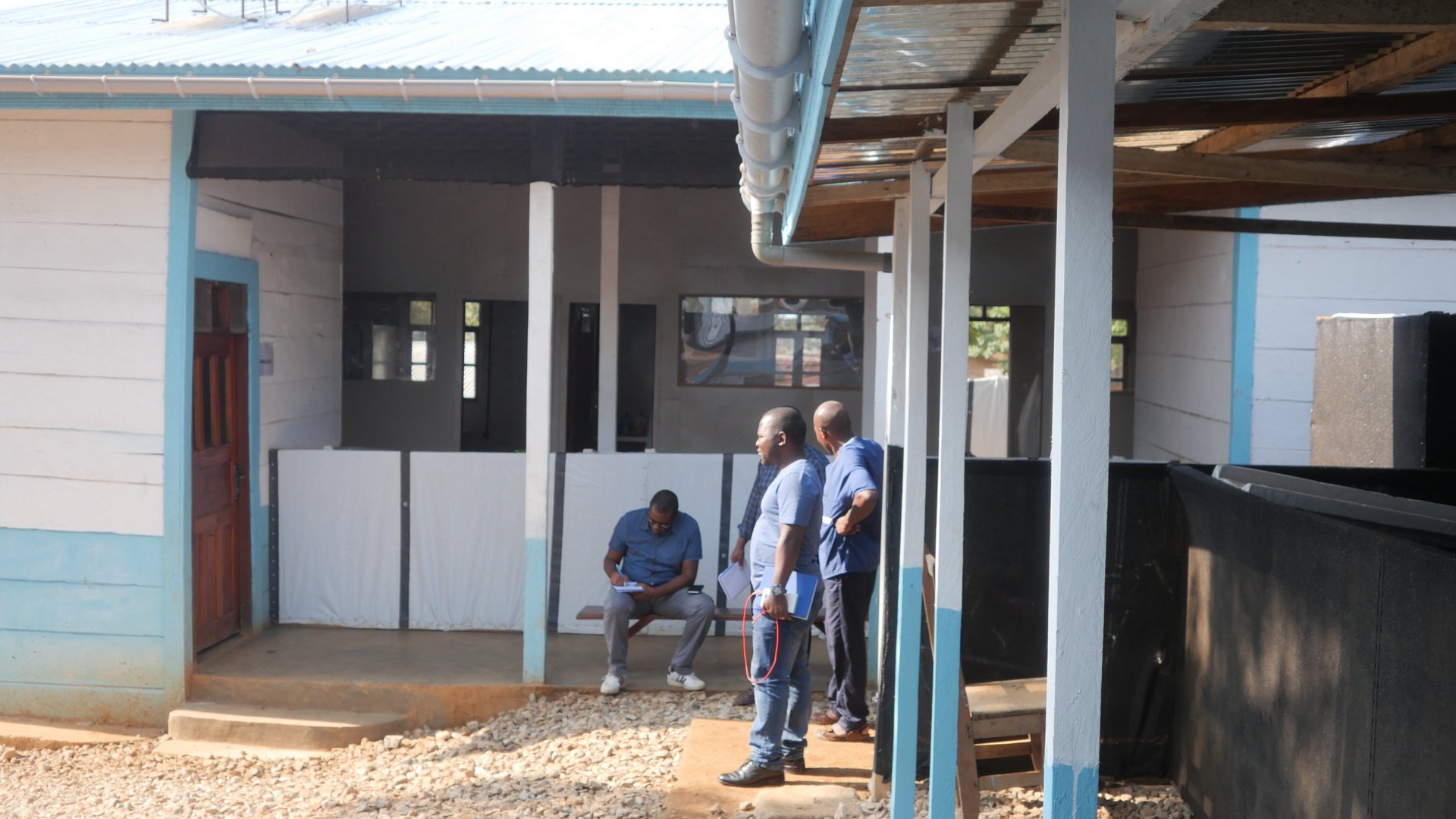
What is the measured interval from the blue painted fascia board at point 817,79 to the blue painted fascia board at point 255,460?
5468 millimetres

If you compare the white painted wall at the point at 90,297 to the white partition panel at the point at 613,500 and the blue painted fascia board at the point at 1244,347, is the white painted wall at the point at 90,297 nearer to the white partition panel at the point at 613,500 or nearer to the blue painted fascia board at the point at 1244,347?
the white partition panel at the point at 613,500

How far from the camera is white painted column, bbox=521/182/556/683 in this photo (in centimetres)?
690

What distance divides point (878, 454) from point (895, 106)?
279 cm

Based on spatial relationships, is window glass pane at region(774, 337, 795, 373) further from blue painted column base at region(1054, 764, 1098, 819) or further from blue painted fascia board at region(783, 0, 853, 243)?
blue painted column base at region(1054, 764, 1098, 819)

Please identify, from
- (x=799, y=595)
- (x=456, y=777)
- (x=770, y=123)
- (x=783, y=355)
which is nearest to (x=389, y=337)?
(x=783, y=355)

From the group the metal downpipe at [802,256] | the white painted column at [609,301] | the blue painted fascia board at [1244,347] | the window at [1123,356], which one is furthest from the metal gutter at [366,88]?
the window at [1123,356]

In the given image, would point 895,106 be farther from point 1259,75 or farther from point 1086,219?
point 1086,219

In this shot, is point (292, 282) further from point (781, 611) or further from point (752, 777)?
point (752, 777)

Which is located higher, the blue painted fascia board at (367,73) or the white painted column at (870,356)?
the blue painted fascia board at (367,73)

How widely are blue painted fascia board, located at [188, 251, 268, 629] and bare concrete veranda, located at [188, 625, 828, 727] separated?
266 millimetres

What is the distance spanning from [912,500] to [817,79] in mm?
2126

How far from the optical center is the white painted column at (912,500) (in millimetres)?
4094

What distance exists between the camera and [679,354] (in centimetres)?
1047

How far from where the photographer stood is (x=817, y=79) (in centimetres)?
238
